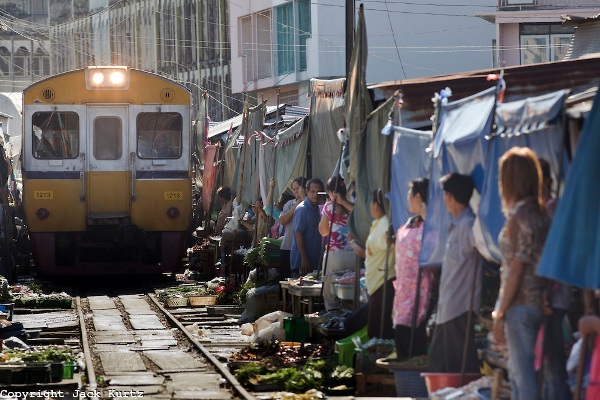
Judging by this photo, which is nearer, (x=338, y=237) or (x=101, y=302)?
(x=338, y=237)

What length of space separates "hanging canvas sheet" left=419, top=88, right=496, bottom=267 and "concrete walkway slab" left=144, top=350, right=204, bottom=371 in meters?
A: 3.38

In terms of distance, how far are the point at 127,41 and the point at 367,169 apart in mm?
46519

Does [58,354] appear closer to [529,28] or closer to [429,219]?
[429,219]

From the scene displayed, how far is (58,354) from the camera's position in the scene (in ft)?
35.6

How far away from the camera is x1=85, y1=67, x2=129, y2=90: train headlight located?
65.7 ft

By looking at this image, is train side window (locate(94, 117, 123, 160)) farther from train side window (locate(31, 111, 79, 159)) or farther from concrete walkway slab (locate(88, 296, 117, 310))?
concrete walkway slab (locate(88, 296, 117, 310))

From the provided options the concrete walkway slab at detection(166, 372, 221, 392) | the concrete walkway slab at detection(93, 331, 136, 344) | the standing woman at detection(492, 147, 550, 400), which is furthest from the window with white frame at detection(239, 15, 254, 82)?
the standing woman at detection(492, 147, 550, 400)

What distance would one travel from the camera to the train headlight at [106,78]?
2002 cm

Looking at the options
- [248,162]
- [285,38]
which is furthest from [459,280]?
[285,38]

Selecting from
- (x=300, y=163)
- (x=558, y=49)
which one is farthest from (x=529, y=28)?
(x=300, y=163)

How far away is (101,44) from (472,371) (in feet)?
178

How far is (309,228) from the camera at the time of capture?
14.1m

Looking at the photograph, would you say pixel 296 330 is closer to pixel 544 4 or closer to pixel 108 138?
pixel 108 138

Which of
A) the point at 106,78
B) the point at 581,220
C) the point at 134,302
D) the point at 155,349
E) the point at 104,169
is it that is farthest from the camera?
the point at 106,78
